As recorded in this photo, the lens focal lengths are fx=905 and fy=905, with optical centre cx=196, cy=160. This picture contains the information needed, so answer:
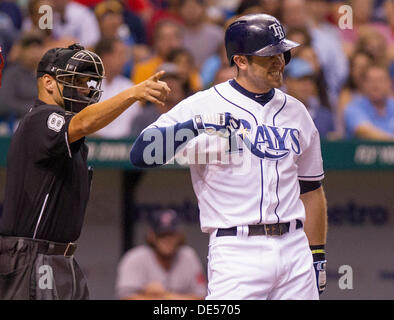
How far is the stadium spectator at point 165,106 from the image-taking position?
8.02m

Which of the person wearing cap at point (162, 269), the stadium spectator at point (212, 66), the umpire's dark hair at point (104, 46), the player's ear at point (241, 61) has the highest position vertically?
the umpire's dark hair at point (104, 46)

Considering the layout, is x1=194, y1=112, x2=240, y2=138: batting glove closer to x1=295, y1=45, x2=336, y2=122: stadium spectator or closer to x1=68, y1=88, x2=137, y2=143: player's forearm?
x1=68, y1=88, x2=137, y2=143: player's forearm

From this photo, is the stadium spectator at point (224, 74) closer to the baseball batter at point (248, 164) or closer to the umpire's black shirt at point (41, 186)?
the baseball batter at point (248, 164)

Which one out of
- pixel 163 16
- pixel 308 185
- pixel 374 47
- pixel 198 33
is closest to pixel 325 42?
pixel 374 47

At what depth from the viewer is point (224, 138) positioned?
179 inches

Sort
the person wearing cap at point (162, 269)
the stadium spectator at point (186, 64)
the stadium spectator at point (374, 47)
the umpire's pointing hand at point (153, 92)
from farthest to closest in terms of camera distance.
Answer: the stadium spectator at point (374, 47) < the stadium spectator at point (186, 64) < the person wearing cap at point (162, 269) < the umpire's pointing hand at point (153, 92)

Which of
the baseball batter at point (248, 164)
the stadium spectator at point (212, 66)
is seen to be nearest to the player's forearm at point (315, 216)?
the baseball batter at point (248, 164)

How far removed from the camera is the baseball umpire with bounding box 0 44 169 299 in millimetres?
4711

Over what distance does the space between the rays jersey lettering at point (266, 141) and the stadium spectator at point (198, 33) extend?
4.83m

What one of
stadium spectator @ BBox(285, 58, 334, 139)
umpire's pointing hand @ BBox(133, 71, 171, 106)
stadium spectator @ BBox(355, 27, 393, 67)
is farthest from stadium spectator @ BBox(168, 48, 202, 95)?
umpire's pointing hand @ BBox(133, 71, 171, 106)

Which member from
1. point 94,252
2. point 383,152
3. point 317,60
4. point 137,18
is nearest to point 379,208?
point 383,152

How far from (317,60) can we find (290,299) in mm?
4797

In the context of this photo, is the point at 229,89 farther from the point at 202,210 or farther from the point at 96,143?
the point at 96,143

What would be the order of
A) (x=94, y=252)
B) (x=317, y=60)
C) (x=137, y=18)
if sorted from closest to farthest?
(x=94, y=252) < (x=317, y=60) < (x=137, y=18)
